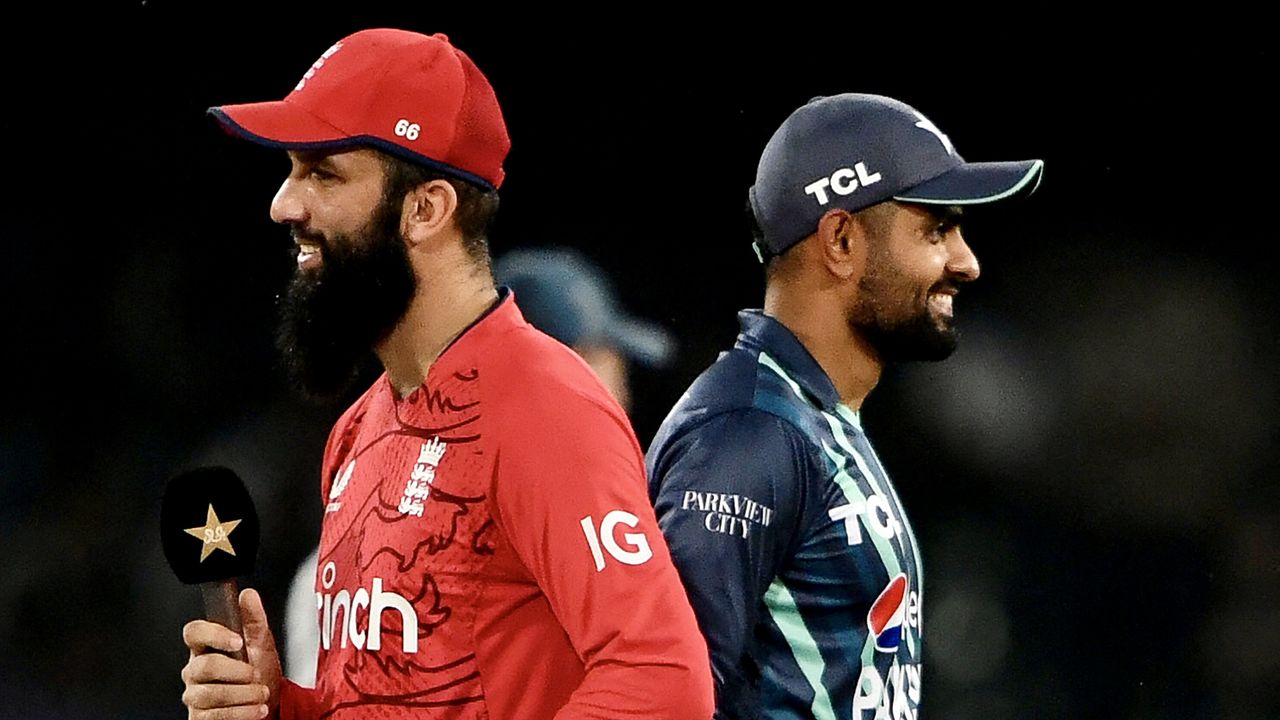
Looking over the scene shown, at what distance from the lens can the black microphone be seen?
4.71 feet

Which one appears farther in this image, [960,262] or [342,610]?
[960,262]

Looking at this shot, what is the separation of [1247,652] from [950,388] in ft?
2.25

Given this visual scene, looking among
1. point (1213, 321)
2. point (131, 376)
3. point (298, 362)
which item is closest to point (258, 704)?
point (298, 362)

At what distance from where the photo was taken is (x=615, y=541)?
1.35 meters

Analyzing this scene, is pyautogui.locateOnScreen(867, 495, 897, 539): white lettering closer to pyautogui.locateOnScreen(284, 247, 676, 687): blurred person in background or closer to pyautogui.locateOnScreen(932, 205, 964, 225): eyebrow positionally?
pyautogui.locateOnScreen(932, 205, 964, 225): eyebrow

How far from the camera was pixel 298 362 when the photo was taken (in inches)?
64.9

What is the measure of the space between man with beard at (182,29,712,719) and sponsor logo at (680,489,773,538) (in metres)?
0.22

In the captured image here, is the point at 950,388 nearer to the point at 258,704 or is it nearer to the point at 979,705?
the point at 979,705

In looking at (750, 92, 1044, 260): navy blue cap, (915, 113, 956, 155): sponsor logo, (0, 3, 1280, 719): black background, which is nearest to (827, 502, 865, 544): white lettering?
(750, 92, 1044, 260): navy blue cap

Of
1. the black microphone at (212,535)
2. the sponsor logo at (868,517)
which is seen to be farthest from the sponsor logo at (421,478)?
the sponsor logo at (868,517)

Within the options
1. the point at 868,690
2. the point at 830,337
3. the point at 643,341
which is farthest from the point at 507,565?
the point at 643,341

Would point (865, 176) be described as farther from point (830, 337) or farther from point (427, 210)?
point (427, 210)

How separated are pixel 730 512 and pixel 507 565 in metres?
0.29

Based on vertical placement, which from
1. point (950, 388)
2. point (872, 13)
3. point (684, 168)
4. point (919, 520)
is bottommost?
point (919, 520)
